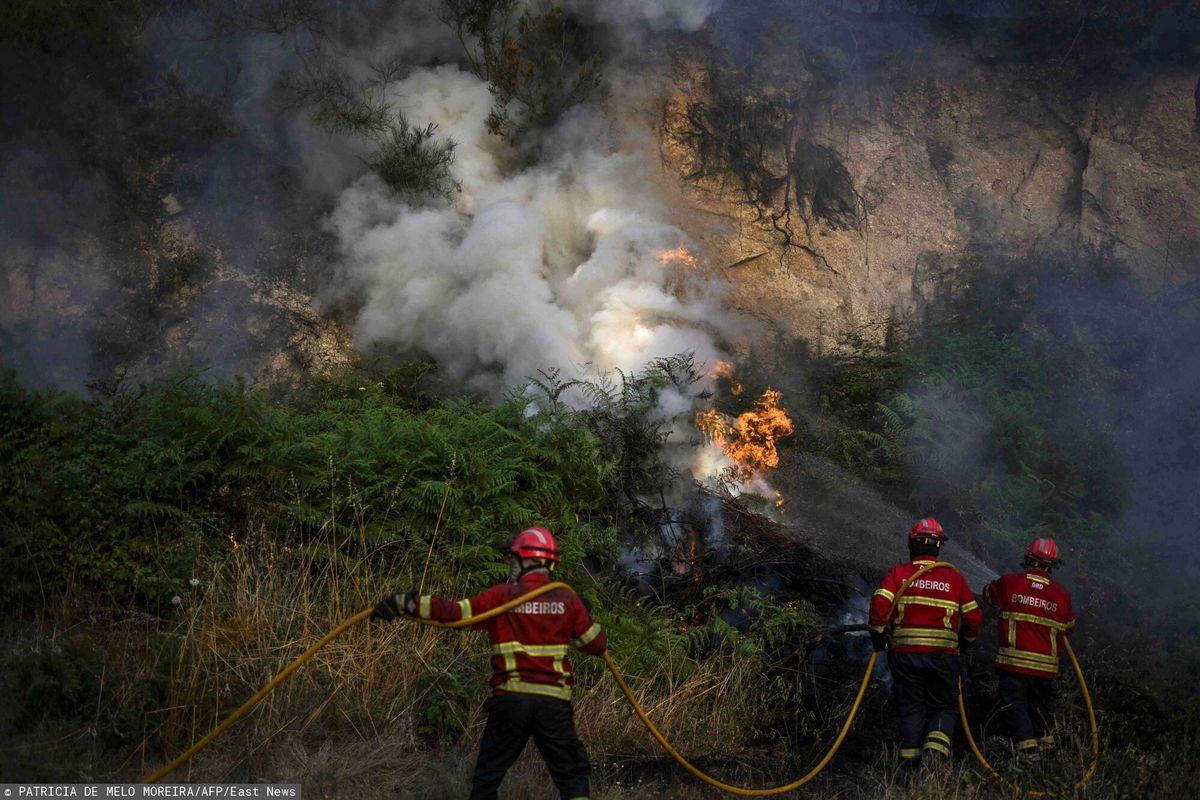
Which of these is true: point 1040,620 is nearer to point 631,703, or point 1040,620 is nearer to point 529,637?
point 631,703

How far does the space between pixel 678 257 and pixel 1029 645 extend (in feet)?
31.5

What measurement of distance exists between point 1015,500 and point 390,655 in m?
9.19

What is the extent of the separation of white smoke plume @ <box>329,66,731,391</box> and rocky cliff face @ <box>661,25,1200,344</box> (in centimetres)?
126

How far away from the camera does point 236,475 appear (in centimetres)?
767

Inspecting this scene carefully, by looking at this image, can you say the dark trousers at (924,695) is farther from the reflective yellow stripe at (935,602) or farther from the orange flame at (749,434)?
the orange flame at (749,434)

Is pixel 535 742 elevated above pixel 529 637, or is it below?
below

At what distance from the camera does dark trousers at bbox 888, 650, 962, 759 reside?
6996 millimetres

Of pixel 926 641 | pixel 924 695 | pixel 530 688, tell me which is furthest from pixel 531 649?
pixel 924 695

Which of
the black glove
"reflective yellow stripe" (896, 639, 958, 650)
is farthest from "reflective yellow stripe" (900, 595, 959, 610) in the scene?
the black glove

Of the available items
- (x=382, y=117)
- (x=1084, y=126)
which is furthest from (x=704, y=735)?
(x=1084, y=126)

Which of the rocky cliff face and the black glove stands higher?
the rocky cliff face

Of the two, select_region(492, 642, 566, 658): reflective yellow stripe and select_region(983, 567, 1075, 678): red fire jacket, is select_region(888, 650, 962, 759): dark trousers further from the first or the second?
select_region(492, 642, 566, 658): reflective yellow stripe

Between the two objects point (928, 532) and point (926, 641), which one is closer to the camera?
point (926, 641)

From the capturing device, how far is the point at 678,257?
15.8 meters
